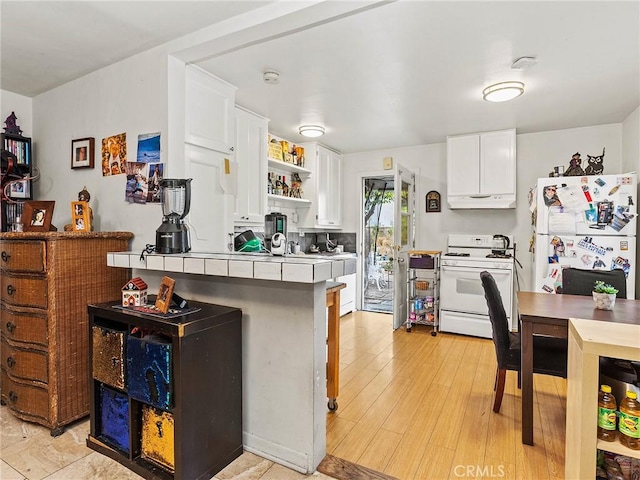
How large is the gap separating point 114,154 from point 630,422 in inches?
118

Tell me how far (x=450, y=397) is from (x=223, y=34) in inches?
111

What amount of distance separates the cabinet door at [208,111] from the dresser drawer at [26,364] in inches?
62.9

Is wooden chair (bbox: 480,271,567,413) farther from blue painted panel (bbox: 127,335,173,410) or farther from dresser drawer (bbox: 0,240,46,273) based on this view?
dresser drawer (bbox: 0,240,46,273)

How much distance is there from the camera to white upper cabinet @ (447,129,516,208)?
395 cm

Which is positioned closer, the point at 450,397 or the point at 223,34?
the point at 223,34

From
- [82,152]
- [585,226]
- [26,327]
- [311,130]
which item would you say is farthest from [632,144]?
[26,327]

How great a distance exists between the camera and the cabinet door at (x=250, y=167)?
3.20 meters

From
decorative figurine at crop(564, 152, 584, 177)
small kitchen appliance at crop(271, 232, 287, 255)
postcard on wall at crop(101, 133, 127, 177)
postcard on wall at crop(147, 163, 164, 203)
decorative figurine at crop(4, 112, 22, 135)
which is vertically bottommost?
small kitchen appliance at crop(271, 232, 287, 255)

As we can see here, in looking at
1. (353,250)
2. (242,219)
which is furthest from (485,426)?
(353,250)

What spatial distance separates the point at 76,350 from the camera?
211 centimetres

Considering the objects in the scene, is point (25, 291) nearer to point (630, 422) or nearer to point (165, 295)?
point (165, 295)

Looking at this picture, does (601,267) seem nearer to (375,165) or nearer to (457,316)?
(457,316)

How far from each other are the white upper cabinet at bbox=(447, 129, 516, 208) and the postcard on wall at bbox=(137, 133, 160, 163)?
330cm

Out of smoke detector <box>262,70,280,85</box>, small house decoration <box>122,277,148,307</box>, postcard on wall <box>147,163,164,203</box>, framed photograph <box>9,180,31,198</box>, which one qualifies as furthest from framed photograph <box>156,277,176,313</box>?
framed photograph <box>9,180,31,198</box>
